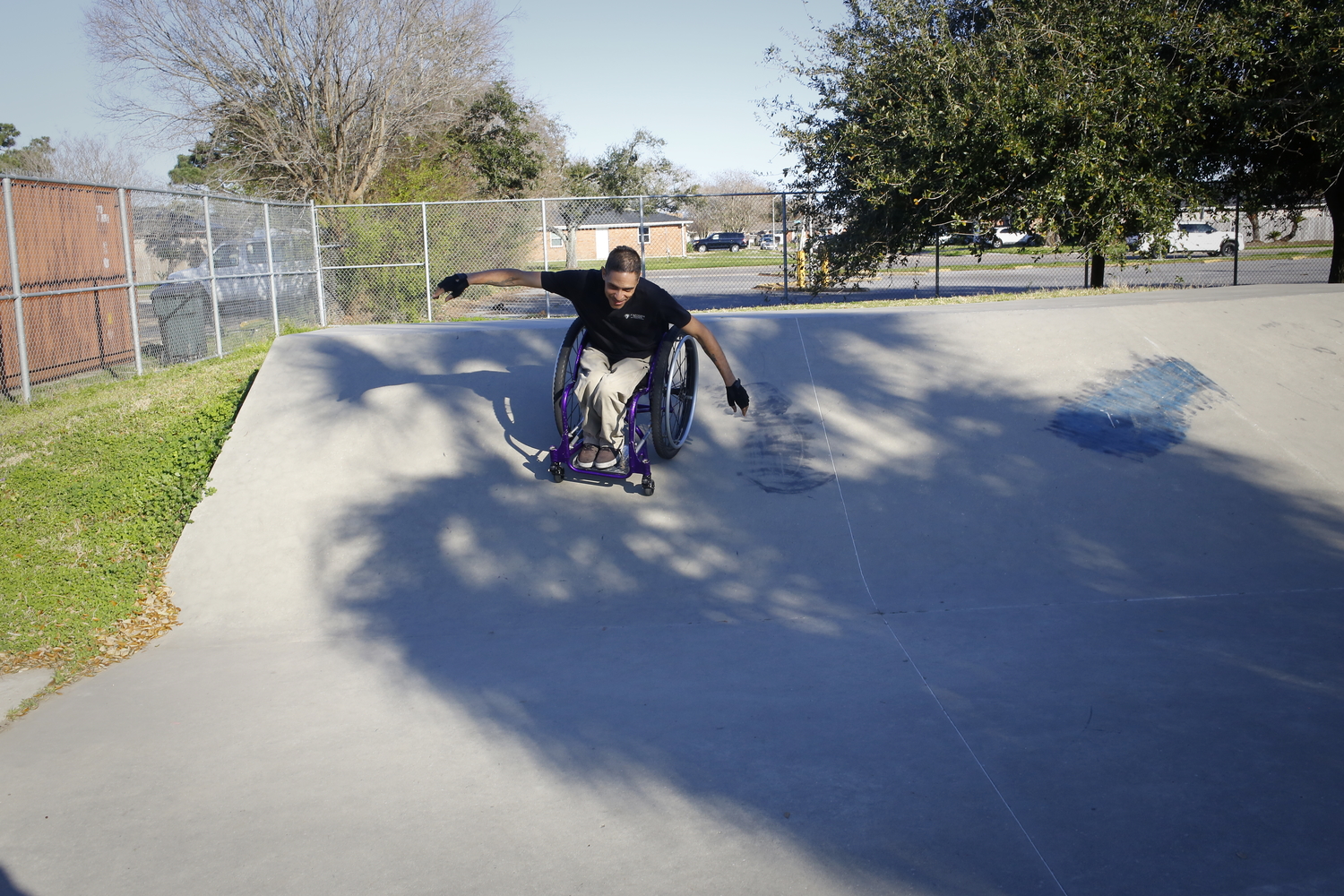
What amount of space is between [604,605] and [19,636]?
2.90 m

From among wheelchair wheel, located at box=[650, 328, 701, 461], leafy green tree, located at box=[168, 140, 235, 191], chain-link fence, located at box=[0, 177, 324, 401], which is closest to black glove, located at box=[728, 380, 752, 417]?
wheelchair wheel, located at box=[650, 328, 701, 461]

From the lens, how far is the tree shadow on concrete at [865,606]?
3074 mm

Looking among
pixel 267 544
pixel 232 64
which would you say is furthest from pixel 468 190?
pixel 267 544

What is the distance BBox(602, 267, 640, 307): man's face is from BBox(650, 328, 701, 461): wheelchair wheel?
1.20 feet

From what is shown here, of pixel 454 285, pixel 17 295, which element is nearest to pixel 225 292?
pixel 17 295

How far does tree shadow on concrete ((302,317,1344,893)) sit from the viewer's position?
3074mm

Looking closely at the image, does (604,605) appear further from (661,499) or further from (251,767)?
(251,767)

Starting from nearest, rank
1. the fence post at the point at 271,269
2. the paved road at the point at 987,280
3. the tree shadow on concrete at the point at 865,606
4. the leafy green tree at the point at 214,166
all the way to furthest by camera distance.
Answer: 1. the tree shadow on concrete at the point at 865,606
2. the fence post at the point at 271,269
3. the paved road at the point at 987,280
4. the leafy green tree at the point at 214,166

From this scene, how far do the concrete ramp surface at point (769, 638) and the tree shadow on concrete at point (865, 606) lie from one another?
2 centimetres

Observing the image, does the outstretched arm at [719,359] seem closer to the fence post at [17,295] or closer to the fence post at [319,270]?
the fence post at [17,295]

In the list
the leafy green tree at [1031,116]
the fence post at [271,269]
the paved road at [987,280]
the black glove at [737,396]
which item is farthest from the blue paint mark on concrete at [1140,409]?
the fence post at [271,269]

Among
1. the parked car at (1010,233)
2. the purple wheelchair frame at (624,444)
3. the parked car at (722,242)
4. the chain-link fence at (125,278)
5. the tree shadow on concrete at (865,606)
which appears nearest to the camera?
the tree shadow on concrete at (865,606)

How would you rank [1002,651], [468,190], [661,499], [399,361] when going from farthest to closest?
[468,190]
[399,361]
[661,499]
[1002,651]

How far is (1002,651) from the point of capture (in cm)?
431
